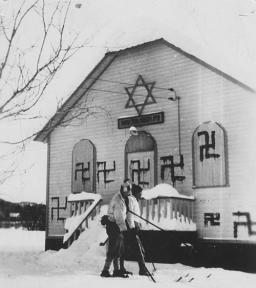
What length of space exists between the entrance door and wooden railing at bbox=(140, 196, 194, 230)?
3.79ft

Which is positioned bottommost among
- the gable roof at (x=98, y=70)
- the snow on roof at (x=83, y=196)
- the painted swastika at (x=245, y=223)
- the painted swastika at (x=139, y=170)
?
the painted swastika at (x=245, y=223)

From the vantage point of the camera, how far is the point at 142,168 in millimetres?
15523

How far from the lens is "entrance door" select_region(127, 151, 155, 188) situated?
15.3 m

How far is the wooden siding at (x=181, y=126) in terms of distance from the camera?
13.4 meters

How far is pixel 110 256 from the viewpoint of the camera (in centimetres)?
984

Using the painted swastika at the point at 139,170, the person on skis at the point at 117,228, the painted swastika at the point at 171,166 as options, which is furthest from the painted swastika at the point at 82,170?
the person on skis at the point at 117,228

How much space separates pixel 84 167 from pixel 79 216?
84.9 inches

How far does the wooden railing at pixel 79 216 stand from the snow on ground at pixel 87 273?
0.34 meters

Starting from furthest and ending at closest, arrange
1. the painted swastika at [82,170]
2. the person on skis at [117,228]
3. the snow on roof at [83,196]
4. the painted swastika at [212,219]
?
A: the painted swastika at [82,170] → the snow on roof at [83,196] → the painted swastika at [212,219] → the person on skis at [117,228]

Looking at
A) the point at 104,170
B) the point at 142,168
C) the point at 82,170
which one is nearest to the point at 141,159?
the point at 142,168

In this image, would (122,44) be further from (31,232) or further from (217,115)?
(31,232)

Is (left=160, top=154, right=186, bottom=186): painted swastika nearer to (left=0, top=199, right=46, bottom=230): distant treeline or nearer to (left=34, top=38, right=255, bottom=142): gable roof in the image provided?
(left=34, top=38, right=255, bottom=142): gable roof

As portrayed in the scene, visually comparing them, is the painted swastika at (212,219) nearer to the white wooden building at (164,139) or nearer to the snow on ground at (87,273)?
the white wooden building at (164,139)

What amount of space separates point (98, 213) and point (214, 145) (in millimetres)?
4344
